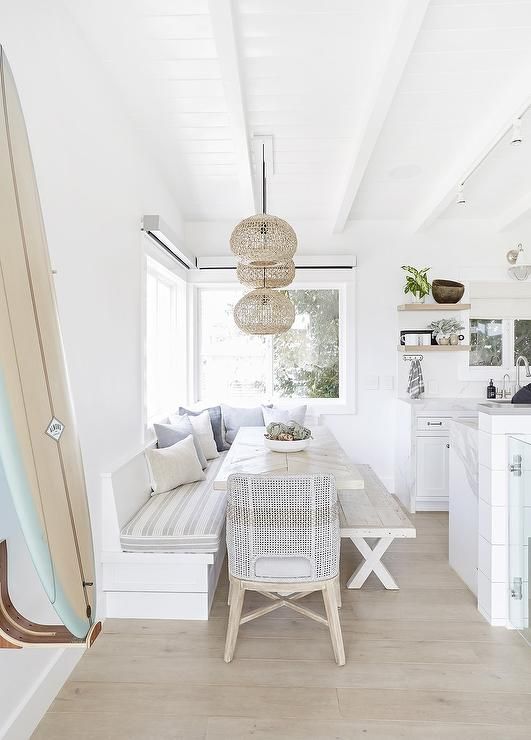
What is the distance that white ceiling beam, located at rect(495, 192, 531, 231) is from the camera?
400 centimetres

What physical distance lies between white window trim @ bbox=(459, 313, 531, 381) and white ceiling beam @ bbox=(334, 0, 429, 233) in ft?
7.10

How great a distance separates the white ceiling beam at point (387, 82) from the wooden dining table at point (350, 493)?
5.79 feet

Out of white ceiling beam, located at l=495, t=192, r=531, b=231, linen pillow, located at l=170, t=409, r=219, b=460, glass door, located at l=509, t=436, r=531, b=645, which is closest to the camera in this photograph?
glass door, located at l=509, t=436, r=531, b=645

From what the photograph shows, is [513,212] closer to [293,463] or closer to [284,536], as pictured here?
[293,463]

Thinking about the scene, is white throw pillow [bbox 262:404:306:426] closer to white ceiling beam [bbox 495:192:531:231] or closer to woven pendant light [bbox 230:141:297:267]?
woven pendant light [bbox 230:141:297:267]

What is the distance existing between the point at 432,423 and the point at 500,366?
3.41 ft

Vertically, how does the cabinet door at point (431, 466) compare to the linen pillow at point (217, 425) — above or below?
below

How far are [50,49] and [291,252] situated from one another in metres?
1.44

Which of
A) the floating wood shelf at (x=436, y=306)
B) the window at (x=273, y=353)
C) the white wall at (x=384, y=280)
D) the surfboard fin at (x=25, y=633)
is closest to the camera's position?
the surfboard fin at (x=25, y=633)

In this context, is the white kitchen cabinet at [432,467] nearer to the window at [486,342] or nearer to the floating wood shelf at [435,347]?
the floating wood shelf at [435,347]

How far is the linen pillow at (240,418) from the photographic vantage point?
14.6ft

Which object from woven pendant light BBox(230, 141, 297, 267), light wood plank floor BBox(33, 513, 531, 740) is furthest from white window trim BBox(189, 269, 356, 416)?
light wood plank floor BBox(33, 513, 531, 740)

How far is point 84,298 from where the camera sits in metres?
2.27

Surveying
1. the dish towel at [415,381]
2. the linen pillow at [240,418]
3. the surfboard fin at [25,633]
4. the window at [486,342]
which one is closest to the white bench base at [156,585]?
the surfboard fin at [25,633]
